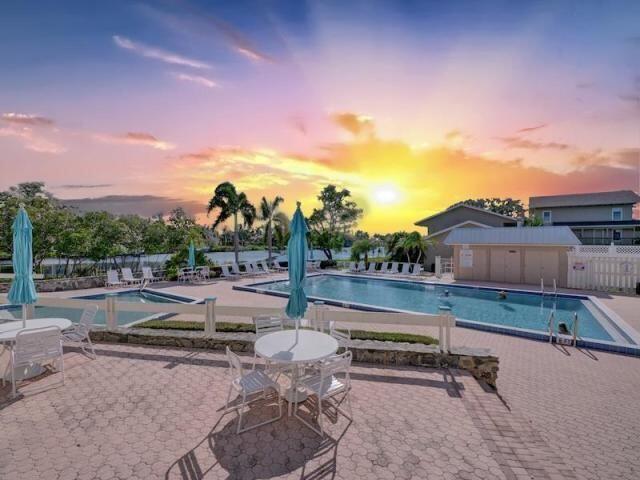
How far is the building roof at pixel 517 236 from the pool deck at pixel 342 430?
43.8 feet

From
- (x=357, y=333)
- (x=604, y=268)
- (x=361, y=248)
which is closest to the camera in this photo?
(x=357, y=333)

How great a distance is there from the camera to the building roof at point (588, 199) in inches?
1225

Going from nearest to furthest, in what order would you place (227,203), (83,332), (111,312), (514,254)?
(83,332) < (111,312) < (514,254) < (227,203)

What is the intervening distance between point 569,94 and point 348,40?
323 inches

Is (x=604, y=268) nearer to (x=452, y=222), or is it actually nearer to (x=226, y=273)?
(x=452, y=222)

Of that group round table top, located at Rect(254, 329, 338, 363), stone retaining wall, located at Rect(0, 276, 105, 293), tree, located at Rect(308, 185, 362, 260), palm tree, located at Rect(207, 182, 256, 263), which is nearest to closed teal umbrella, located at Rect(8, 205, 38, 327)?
round table top, located at Rect(254, 329, 338, 363)

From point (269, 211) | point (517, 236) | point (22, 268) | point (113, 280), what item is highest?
point (269, 211)

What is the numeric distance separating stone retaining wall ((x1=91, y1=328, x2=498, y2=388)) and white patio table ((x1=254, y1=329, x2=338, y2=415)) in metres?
1.40

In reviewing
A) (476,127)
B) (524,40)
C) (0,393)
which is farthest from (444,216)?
(0,393)

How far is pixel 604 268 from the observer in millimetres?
16922

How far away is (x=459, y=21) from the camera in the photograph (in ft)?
30.8

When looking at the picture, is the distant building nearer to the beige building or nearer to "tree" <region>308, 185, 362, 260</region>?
the beige building

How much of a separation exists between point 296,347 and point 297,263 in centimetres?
140

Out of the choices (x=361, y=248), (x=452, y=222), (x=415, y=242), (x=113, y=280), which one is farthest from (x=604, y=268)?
(x=113, y=280)
